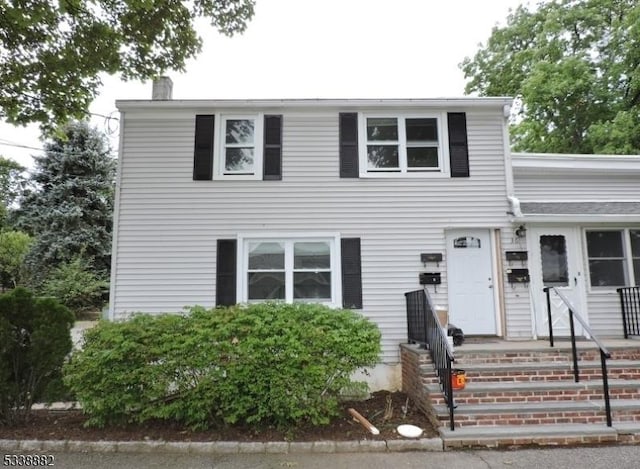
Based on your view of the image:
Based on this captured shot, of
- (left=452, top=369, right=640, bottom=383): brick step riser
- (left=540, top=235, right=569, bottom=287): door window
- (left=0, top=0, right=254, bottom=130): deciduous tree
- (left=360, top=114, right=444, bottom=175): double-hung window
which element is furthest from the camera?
(left=360, top=114, right=444, bottom=175): double-hung window

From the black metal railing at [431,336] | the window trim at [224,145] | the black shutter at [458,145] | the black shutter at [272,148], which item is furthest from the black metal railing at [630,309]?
the window trim at [224,145]

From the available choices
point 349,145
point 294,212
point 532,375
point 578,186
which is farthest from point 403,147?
point 532,375

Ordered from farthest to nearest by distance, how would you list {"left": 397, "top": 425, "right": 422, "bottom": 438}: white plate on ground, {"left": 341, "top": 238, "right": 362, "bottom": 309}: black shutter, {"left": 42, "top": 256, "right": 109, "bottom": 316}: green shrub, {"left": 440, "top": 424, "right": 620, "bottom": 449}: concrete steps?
{"left": 42, "top": 256, "right": 109, "bottom": 316}: green shrub
{"left": 341, "top": 238, "right": 362, "bottom": 309}: black shutter
{"left": 397, "top": 425, "right": 422, "bottom": 438}: white plate on ground
{"left": 440, "top": 424, "right": 620, "bottom": 449}: concrete steps

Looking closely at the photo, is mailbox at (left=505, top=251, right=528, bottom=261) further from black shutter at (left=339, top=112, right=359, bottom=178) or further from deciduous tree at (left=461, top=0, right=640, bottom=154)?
deciduous tree at (left=461, top=0, right=640, bottom=154)

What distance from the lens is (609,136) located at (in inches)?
501

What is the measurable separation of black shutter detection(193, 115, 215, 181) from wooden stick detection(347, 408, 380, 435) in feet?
15.0

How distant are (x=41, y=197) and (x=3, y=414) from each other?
33.8 feet

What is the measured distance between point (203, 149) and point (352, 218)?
301cm

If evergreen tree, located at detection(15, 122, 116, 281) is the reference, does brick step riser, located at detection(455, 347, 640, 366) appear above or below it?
below

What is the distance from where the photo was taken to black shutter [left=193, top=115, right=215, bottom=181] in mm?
7176

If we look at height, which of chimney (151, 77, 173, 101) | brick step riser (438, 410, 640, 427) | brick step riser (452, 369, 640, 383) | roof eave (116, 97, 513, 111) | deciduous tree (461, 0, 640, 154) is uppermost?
deciduous tree (461, 0, 640, 154)

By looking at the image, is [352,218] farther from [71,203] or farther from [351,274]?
[71,203]

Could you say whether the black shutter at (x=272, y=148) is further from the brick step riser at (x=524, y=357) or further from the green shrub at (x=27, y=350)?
the brick step riser at (x=524, y=357)

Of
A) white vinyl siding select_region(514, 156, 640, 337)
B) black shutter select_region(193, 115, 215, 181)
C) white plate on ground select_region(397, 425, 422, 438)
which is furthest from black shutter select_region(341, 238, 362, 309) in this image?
white vinyl siding select_region(514, 156, 640, 337)
